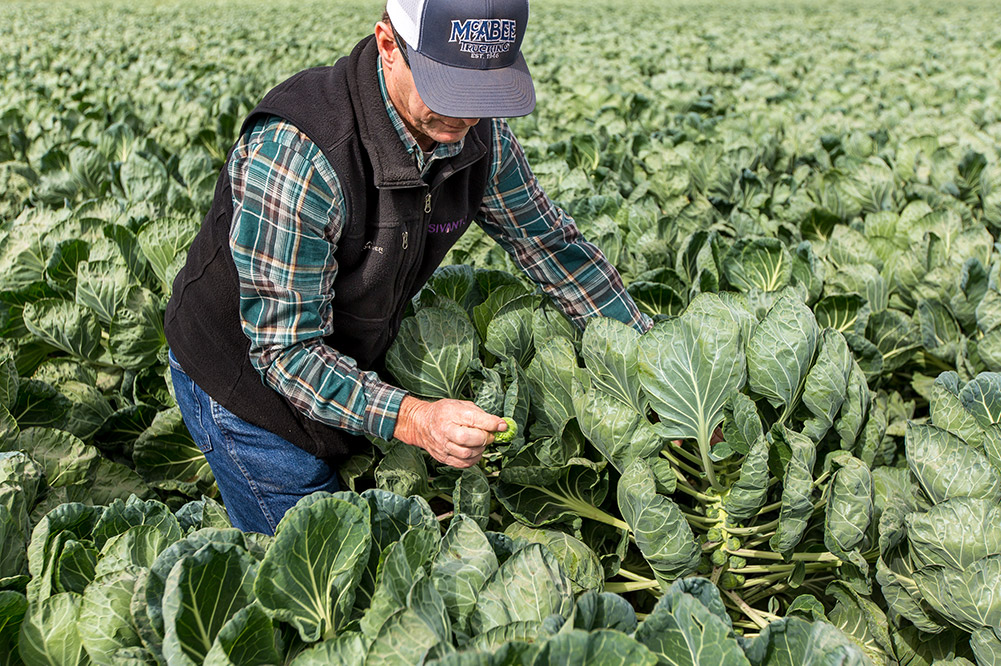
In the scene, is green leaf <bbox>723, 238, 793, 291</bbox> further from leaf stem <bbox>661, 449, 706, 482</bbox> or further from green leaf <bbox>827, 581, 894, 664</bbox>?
green leaf <bbox>827, 581, 894, 664</bbox>

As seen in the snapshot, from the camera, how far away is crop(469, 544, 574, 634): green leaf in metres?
1.53

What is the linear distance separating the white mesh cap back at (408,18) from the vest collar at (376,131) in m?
0.20

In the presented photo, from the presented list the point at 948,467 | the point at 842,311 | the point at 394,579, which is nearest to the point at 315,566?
the point at 394,579

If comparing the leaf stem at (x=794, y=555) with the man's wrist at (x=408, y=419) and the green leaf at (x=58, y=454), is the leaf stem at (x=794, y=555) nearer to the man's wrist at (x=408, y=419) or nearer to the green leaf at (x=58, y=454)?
the man's wrist at (x=408, y=419)

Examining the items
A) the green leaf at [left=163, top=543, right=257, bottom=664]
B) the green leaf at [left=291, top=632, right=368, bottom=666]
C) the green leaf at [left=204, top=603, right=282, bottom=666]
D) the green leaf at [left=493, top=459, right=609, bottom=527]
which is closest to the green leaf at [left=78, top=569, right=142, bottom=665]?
the green leaf at [left=163, top=543, right=257, bottom=664]

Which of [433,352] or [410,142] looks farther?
[433,352]

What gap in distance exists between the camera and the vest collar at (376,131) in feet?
6.62

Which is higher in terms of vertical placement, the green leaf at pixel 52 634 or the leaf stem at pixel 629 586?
the green leaf at pixel 52 634

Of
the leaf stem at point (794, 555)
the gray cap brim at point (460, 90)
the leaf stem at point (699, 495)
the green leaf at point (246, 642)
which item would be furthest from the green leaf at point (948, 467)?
the green leaf at point (246, 642)

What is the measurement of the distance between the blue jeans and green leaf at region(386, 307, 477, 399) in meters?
0.38

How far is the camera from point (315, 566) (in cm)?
165

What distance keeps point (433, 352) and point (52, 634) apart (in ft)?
3.95

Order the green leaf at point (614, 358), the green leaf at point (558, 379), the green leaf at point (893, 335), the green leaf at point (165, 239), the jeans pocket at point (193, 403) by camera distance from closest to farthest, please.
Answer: the green leaf at point (614, 358) → the green leaf at point (558, 379) → the jeans pocket at point (193, 403) → the green leaf at point (893, 335) → the green leaf at point (165, 239)

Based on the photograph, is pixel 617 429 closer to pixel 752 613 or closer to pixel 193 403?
pixel 752 613
